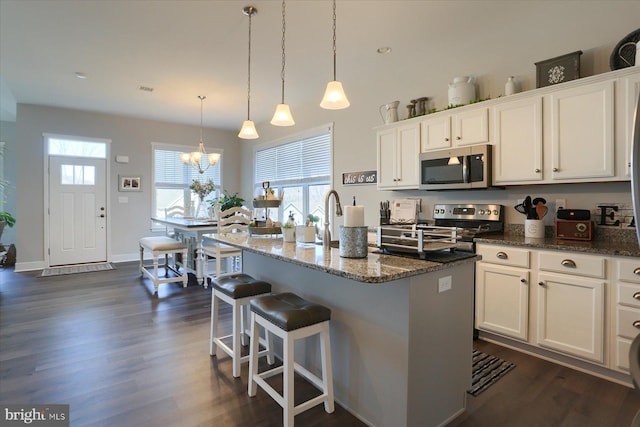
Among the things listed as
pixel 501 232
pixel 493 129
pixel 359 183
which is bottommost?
pixel 501 232

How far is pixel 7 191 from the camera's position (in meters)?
6.79

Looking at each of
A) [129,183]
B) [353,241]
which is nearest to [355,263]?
[353,241]

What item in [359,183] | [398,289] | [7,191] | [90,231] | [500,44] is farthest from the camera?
[7,191]

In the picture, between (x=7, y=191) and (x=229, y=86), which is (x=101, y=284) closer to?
(x=229, y=86)

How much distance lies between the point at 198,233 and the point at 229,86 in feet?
6.85

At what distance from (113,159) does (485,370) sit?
668cm

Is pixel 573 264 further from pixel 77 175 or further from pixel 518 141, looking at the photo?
pixel 77 175

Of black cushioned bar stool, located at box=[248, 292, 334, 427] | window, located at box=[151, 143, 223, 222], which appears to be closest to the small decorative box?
black cushioned bar stool, located at box=[248, 292, 334, 427]

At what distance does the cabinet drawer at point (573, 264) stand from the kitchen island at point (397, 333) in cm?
92

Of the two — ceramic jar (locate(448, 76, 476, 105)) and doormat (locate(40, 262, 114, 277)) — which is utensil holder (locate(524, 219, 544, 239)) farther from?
doormat (locate(40, 262, 114, 277))

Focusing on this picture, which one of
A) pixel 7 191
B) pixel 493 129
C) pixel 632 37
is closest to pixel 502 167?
pixel 493 129

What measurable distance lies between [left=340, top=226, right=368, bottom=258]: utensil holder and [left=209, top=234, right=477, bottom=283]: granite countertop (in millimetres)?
34

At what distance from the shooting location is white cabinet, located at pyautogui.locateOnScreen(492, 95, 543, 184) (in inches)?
105

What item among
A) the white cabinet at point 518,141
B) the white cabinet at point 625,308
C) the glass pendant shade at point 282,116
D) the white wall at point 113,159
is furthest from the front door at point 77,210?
the white cabinet at point 625,308
